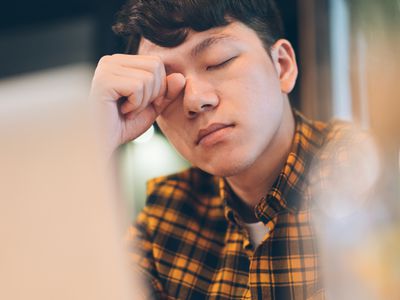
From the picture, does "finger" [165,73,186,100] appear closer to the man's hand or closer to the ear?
the man's hand

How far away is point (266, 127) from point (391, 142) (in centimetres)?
17

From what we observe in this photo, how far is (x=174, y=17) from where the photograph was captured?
652 mm

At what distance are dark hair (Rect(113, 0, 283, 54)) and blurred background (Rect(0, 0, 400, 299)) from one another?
49 mm

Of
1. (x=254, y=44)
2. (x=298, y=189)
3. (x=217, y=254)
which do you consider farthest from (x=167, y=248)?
(x=254, y=44)

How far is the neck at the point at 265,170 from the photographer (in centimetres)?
73

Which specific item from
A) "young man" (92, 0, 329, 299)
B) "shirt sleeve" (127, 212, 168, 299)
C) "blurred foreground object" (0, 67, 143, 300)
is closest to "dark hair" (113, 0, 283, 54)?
"young man" (92, 0, 329, 299)

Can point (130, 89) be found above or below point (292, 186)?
above

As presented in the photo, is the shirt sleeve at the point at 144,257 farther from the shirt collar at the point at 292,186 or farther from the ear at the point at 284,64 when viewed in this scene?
the ear at the point at 284,64

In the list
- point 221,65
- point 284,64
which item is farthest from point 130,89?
point 284,64

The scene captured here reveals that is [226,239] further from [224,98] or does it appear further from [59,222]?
[59,222]

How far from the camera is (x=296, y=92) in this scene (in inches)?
34.6

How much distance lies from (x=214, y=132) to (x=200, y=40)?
12cm

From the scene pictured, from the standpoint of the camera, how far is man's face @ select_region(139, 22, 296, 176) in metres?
0.65

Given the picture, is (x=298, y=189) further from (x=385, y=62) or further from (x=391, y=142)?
(x=385, y=62)
